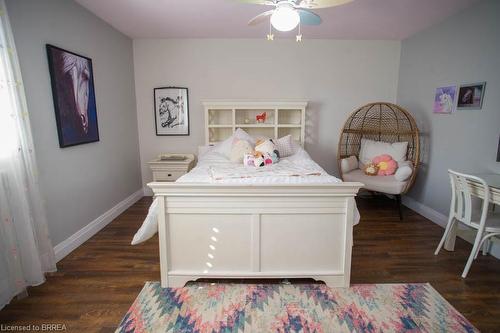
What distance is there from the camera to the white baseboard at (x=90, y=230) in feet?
8.28

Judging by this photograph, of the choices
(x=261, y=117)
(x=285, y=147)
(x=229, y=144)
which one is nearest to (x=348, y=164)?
(x=285, y=147)

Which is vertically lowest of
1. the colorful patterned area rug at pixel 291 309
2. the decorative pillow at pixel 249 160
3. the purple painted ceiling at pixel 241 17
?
the colorful patterned area rug at pixel 291 309

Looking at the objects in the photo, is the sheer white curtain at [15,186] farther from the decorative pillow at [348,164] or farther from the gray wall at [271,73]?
the decorative pillow at [348,164]

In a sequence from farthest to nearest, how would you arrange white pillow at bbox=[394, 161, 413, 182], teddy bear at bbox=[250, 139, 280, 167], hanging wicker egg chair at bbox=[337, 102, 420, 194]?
hanging wicker egg chair at bbox=[337, 102, 420, 194] → white pillow at bbox=[394, 161, 413, 182] → teddy bear at bbox=[250, 139, 280, 167]

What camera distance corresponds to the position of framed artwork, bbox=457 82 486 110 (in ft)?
9.09

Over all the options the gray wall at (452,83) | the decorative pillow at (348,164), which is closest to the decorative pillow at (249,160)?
the decorative pillow at (348,164)

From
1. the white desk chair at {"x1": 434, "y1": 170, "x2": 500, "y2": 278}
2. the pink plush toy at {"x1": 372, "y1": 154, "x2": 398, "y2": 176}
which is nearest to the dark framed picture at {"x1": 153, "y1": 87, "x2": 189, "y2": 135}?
the pink plush toy at {"x1": 372, "y1": 154, "x2": 398, "y2": 176}

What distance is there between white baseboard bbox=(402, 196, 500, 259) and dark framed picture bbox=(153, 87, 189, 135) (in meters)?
3.53

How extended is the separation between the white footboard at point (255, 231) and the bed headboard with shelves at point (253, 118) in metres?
2.29

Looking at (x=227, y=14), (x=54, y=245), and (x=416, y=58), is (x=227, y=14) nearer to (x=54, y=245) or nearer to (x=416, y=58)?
(x=416, y=58)

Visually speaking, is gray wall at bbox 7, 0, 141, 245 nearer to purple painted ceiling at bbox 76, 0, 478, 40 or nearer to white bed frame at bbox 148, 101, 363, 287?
Result: purple painted ceiling at bbox 76, 0, 478, 40

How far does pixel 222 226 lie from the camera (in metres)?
2.00

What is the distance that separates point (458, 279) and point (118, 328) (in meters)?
2.61

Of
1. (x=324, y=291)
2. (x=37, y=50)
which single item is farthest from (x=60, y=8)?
(x=324, y=291)
